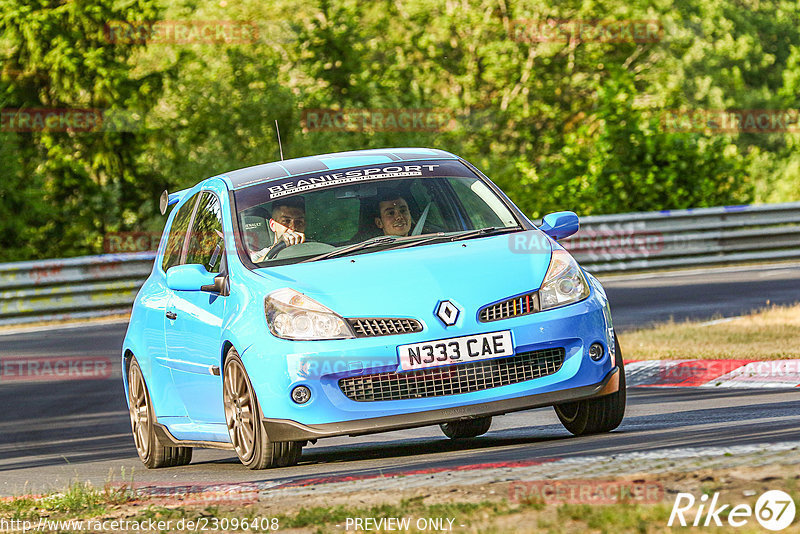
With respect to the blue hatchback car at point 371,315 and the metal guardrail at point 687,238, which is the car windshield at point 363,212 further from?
the metal guardrail at point 687,238

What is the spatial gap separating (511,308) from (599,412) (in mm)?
944

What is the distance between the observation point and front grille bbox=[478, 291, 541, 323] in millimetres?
7145

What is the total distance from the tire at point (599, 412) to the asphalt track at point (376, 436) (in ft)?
0.32

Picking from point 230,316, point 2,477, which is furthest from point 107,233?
point 230,316

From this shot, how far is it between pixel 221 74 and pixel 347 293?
25.0 metres

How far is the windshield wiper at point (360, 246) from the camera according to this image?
7.75 metres

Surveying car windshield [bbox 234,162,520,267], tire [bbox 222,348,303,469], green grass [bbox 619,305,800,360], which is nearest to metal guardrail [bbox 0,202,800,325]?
green grass [bbox 619,305,800,360]

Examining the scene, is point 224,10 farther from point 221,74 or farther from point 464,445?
point 464,445

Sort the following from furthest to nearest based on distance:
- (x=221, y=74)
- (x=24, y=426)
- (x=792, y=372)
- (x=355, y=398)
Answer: (x=221, y=74), (x=24, y=426), (x=792, y=372), (x=355, y=398)

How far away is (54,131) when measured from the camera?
29359 mm

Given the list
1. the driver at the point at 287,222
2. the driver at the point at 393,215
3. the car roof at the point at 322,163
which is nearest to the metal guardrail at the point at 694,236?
the car roof at the point at 322,163

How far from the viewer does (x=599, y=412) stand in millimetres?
7754

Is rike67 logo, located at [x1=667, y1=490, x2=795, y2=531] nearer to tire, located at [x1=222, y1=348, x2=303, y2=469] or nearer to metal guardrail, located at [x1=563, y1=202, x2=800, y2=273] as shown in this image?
tire, located at [x1=222, y1=348, x2=303, y2=469]

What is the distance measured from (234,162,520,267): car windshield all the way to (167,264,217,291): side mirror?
26cm
